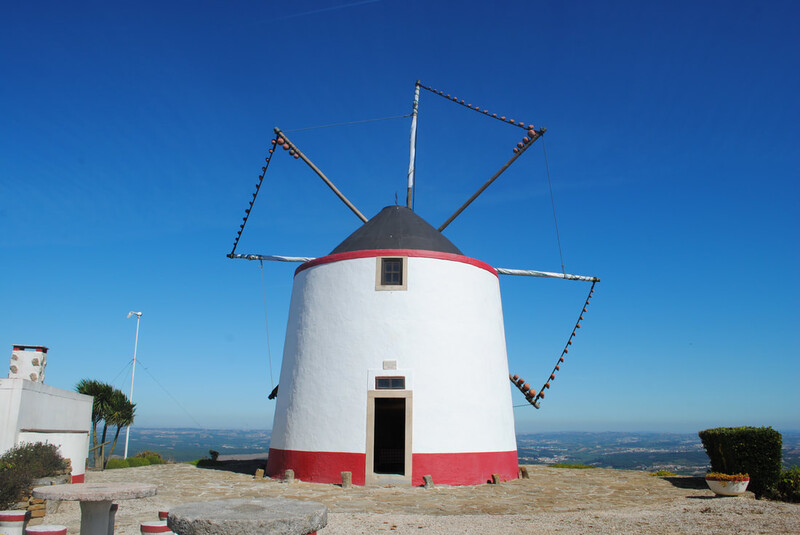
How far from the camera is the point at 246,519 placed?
17.9ft

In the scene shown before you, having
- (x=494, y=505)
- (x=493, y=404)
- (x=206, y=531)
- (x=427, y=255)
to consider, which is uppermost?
(x=427, y=255)

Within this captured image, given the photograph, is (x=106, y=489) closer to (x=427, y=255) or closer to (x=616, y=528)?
(x=616, y=528)

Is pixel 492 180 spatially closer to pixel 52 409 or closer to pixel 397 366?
pixel 397 366

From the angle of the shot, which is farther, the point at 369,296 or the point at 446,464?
the point at 369,296

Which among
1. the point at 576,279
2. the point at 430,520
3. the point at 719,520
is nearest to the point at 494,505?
the point at 430,520

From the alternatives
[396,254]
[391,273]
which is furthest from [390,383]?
[396,254]

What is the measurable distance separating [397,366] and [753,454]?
8663mm

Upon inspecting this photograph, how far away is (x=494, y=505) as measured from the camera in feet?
40.0

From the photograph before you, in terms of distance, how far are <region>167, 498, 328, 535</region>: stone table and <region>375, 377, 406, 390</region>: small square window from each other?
31.0 ft

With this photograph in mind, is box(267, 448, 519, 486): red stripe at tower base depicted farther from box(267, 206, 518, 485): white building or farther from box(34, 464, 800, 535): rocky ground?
box(34, 464, 800, 535): rocky ground

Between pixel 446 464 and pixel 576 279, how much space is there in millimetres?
8588

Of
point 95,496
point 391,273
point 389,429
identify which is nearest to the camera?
point 95,496

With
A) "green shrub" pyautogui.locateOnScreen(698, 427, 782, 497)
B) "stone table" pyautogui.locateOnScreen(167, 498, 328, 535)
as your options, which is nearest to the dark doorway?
"green shrub" pyautogui.locateOnScreen(698, 427, 782, 497)

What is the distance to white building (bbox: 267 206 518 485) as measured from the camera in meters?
15.2
